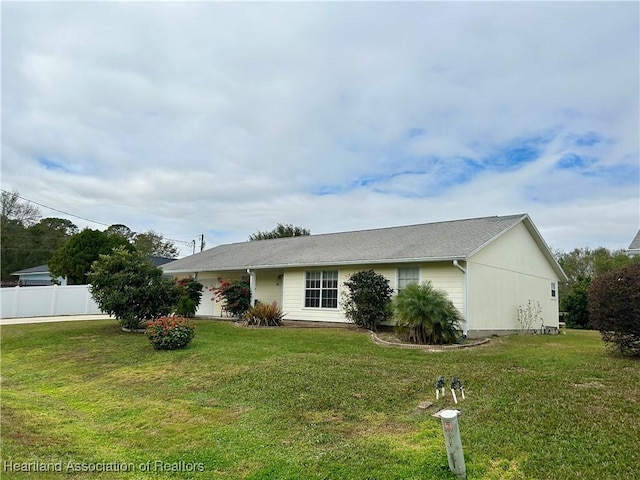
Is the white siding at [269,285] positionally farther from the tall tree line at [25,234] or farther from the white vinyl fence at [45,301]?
the tall tree line at [25,234]

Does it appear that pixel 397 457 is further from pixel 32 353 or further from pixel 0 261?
pixel 0 261

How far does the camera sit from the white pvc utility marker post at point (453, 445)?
374 cm

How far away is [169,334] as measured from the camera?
1095 centimetres

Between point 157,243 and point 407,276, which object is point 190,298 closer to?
point 407,276

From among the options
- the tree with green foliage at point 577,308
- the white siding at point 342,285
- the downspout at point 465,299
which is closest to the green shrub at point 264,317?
the white siding at point 342,285

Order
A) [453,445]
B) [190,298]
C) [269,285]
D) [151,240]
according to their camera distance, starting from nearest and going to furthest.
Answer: [453,445]
[269,285]
[190,298]
[151,240]

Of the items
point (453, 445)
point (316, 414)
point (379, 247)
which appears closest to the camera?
point (453, 445)

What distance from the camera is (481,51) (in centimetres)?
1088

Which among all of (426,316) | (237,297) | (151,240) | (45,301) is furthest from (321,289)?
(151,240)

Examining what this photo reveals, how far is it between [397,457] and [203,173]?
68.6 ft

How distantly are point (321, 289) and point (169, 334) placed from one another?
737 centimetres

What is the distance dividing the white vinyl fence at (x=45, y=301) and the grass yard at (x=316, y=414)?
1351cm

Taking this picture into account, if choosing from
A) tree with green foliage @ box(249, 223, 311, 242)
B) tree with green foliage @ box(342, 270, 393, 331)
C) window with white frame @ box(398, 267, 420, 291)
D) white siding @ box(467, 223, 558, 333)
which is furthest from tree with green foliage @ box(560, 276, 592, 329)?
tree with green foliage @ box(249, 223, 311, 242)

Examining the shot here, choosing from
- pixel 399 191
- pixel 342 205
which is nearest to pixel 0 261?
pixel 342 205
